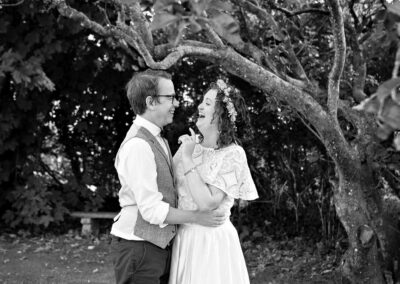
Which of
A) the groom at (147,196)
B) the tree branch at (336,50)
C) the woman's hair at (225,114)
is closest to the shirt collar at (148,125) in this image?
the groom at (147,196)

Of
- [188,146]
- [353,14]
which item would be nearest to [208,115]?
[188,146]

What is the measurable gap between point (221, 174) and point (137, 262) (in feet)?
1.86

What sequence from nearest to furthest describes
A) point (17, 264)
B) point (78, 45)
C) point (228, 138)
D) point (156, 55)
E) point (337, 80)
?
point (228, 138), point (337, 80), point (156, 55), point (17, 264), point (78, 45)

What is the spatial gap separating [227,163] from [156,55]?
2.02 metres

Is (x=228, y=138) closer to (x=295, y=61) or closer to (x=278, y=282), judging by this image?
(x=295, y=61)

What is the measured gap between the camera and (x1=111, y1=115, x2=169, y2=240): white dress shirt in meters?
2.61

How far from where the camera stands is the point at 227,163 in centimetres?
291

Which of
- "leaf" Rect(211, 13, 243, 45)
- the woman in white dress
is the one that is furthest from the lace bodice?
"leaf" Rect(211, 13, 243, 45)

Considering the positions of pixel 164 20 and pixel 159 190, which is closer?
pixel 164 20

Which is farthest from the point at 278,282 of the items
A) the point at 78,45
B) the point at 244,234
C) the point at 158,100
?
the point at 78,45

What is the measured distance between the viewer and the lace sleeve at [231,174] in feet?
9.27

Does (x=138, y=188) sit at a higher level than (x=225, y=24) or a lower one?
lower

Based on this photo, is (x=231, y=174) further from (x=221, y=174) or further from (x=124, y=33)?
(x=124, y=33)

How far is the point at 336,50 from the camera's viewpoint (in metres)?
4.29
